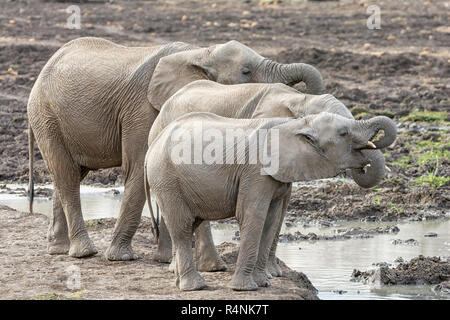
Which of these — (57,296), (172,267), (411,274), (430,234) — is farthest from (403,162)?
(57,296)

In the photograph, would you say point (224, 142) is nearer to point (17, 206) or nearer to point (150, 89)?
point (150, 89)

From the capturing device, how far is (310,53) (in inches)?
878

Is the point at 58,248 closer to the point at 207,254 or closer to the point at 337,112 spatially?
the point at 207,254

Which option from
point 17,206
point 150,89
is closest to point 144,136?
point 150,89

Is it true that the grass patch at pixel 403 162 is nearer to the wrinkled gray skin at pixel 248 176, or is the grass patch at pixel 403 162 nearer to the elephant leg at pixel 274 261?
the elephant leg at pixel 274 261

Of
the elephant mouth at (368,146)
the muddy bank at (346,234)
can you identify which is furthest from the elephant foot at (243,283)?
the muddy bank at (346,234)

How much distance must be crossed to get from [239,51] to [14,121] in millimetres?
9229

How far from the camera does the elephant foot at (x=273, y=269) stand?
878 centimetres

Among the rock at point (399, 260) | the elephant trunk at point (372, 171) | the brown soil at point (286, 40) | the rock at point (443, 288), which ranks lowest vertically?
the brown soil at point (286, 40)

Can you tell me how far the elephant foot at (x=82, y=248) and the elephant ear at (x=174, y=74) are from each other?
4.38ft

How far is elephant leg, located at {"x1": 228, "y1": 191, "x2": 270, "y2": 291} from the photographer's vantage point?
784 cm

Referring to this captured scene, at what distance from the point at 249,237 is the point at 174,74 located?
2.05 meters

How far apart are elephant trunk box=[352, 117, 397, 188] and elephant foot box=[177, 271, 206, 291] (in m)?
1.30

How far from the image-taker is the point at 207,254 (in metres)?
8.99
